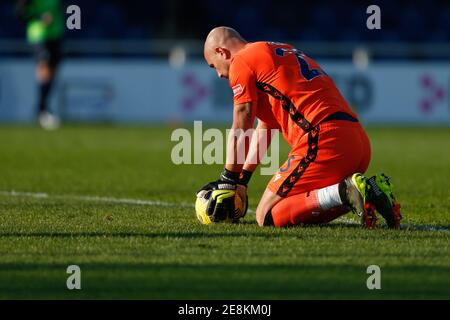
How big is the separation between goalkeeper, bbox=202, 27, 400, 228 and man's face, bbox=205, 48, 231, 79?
0.04 feet

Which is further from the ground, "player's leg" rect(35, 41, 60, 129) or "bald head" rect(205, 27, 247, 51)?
"player's leg" rect(35, 41, 60, 129)

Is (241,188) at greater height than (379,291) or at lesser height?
greater

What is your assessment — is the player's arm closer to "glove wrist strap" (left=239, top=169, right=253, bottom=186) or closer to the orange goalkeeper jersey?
the orange goalkeeper jersey

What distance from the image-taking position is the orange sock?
273 inches

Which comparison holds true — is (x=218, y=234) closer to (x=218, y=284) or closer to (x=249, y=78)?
(x=249, y=78)

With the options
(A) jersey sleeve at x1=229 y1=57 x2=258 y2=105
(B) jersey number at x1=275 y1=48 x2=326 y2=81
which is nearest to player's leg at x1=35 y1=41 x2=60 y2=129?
(B) jersey number at x1=275 y1=48 x2=326 y2=81

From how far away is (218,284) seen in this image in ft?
16.5

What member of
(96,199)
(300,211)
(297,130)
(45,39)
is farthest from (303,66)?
(45,39)

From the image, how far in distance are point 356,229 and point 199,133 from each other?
11638 mm

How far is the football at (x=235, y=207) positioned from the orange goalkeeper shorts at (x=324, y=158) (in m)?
0.27

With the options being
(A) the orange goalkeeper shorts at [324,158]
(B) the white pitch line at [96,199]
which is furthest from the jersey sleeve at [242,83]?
(B) the white pitch line at [96,199]

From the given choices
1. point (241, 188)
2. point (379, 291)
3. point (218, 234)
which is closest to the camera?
point (379, 291)

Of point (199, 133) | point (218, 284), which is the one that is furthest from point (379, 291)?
point (199, 133)
